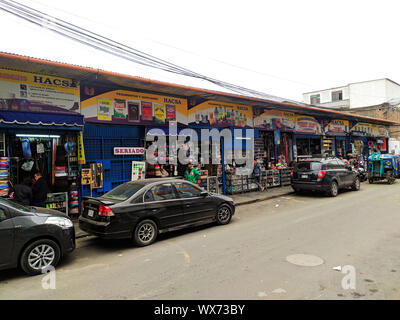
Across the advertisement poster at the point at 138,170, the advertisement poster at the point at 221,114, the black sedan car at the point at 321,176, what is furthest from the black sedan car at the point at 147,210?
the black sedan car at the point at 321,176

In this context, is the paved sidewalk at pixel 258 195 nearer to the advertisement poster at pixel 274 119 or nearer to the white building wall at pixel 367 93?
the advertisement poster at pixel 274 119

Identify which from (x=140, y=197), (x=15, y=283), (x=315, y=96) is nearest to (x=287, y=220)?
(x=140, y=197)

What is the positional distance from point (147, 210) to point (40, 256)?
234 cm

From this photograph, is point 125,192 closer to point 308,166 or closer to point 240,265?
point 240,265

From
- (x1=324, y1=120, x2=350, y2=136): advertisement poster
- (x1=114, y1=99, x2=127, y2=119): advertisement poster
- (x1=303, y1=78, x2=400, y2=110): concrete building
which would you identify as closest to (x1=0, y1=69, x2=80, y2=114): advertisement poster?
(x1=114, y1=99, x2=127, y2=119): advertisement poster

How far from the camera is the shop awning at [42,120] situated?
7867mm

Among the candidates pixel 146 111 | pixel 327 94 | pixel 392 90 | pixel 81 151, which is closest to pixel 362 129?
pixel 392 90

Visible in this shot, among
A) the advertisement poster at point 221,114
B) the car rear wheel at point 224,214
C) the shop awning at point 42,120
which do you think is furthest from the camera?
the advertisement poster at point 221,114

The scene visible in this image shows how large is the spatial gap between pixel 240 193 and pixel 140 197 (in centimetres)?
831

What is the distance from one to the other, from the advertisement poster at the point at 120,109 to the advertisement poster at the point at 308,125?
12373 mm

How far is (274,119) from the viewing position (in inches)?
657

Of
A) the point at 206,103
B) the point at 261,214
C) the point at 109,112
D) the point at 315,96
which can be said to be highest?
the point at 315,96
